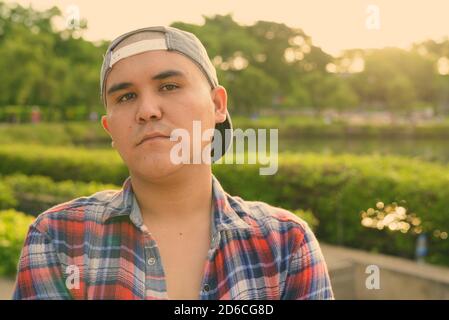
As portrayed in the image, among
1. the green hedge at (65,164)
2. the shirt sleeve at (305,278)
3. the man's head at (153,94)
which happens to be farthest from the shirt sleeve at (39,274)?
the green hedge at (65,164)

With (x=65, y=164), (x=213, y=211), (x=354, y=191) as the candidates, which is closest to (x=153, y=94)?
(x=213, y=211)

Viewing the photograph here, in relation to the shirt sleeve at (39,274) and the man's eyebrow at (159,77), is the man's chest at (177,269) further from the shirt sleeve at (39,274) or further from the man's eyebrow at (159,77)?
the man's eyebrow at (159,77)

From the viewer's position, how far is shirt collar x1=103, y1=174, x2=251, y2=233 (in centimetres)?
123

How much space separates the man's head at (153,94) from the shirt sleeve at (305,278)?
315mm

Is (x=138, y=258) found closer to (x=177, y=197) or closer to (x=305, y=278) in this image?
(x=177, y=197)

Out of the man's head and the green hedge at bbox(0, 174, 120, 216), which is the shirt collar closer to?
the man's head

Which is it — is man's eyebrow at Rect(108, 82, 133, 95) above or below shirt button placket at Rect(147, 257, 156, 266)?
above

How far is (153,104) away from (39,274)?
42cm

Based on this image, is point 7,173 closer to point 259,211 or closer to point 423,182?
point 423,182

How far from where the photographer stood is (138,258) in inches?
47.3

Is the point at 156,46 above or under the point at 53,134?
under

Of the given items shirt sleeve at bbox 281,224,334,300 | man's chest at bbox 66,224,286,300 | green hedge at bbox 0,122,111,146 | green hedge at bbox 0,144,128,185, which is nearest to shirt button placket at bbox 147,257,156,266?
man's chest at bbox 66,224,286,300

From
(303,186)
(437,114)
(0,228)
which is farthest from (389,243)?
(437,114)

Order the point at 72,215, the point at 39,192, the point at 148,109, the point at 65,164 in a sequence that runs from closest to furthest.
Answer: the point at 148,109 < the point at 72,215 < the point at 39,192 < the point at 65,164
